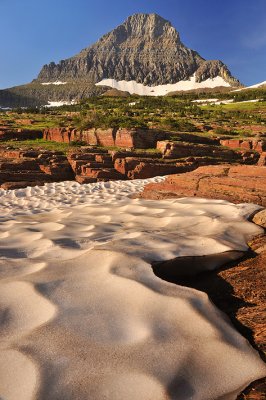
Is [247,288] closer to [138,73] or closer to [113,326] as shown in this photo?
[113,326]

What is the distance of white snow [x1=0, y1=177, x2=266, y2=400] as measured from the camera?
183 centimetres

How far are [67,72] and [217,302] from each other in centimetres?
20803

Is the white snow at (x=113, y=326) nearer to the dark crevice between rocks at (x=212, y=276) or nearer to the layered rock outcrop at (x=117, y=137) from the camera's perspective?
the dark crevice between rocks at (x=212, y=276)

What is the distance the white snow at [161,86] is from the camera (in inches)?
6599

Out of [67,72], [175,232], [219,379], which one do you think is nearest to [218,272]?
[175,232]

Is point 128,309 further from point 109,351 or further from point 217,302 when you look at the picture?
point 217,302

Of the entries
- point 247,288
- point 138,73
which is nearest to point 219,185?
point 247,288

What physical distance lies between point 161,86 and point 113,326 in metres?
183

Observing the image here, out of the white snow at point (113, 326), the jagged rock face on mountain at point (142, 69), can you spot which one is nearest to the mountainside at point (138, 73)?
the jagged rock face on mountain at point (142, 69)

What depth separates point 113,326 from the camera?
2.30 metres

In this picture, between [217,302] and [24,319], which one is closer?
[24,319]

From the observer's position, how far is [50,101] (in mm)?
143125

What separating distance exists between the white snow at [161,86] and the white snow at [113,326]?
168333 mm

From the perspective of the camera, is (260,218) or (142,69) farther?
(142,69)
